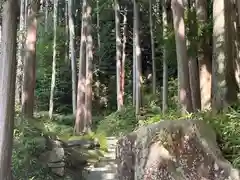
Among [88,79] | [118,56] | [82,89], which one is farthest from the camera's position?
[118,56]

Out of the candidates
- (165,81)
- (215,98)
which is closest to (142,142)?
(215,98)

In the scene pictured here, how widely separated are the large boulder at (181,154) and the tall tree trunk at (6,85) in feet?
6.68

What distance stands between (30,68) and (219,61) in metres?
4.99

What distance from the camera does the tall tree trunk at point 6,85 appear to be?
5473 mm

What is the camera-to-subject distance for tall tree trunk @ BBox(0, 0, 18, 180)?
5.47 metres

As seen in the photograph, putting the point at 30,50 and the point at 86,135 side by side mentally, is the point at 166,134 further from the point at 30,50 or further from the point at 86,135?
the point at 86,135

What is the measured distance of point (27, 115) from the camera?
988 cm

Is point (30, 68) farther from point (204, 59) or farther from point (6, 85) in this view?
point (6, 85)

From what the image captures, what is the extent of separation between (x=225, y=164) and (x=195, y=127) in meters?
0.74

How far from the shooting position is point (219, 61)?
8125 mm

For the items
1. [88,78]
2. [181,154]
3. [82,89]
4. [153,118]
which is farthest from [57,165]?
[88,78]

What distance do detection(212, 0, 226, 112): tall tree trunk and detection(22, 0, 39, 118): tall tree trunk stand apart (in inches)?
185

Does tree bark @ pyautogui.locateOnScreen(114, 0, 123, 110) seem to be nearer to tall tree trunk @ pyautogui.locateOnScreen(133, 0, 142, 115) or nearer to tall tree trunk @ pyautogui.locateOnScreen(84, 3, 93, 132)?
tall tree trunk @ pyautogui.locateOnScreen(133, 0, 142, 115)

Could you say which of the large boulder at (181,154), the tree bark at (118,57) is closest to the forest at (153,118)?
the large boulder at (181,154)
